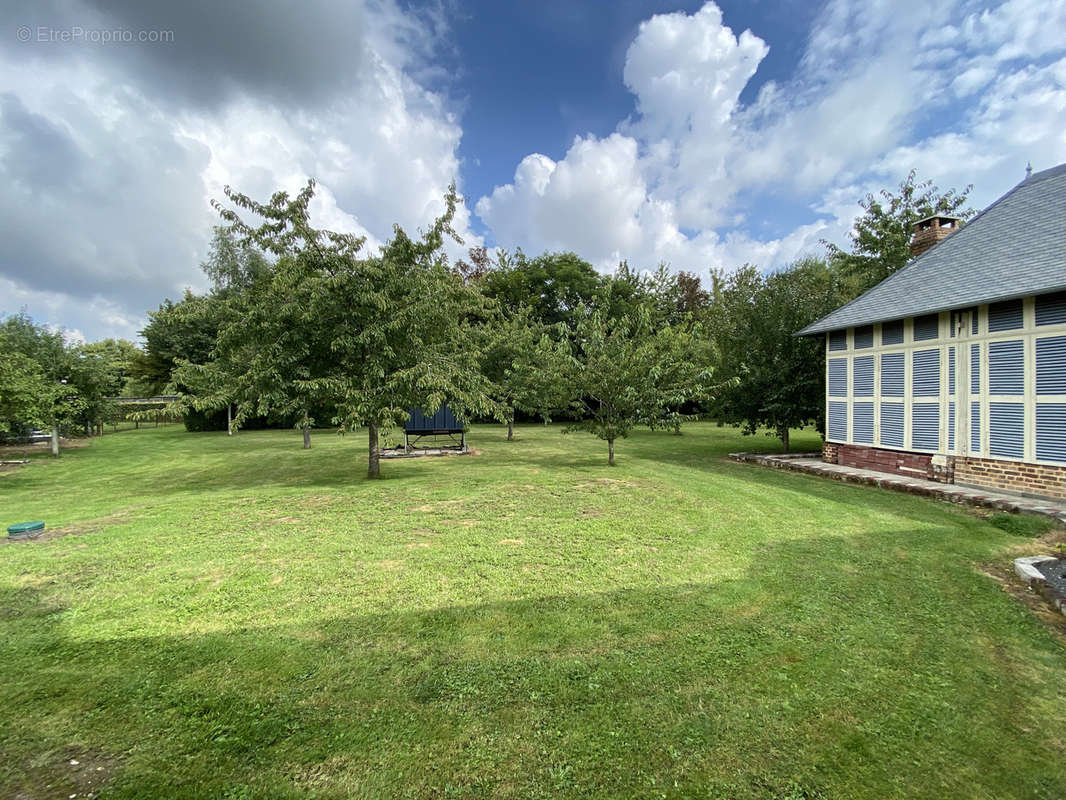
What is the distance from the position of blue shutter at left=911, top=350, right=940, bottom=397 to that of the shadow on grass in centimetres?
710

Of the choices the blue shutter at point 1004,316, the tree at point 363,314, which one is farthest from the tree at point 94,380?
the blue shutter at point 1004,316

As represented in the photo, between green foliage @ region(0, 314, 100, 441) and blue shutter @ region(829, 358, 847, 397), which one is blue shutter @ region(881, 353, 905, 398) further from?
green foliage @ region(0, 314, 100, 441)

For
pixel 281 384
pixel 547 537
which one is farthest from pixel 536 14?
pixel 547 537

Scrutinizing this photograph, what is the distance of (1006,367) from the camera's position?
26.3 feet

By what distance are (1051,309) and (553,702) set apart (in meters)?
10.2

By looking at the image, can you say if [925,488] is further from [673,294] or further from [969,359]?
[673,294]

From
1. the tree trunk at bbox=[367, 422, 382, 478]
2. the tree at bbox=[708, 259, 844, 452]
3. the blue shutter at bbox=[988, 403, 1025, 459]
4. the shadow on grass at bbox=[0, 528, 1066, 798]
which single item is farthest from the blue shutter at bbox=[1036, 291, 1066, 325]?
the tree trunk at bbox=[367, 422, 382, 478]

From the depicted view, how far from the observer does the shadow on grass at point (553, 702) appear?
6.55 feet

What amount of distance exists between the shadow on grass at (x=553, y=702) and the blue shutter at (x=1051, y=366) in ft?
20.4

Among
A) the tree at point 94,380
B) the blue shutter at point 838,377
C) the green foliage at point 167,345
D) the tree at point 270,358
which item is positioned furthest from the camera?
the green foliage at point 167,345

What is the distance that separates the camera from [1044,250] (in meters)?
8.27

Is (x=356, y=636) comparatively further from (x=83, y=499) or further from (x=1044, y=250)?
(x=1044, y=250)

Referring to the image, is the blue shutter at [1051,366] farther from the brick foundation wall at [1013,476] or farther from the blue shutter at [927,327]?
the blue shutter at [927,327]

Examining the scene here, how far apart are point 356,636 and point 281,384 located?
22.2 feet
